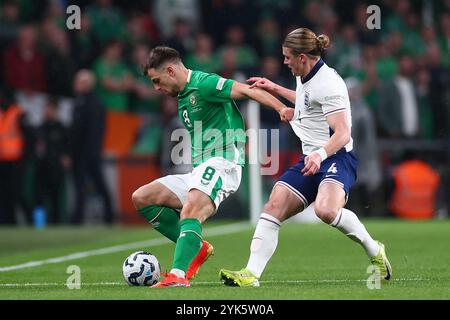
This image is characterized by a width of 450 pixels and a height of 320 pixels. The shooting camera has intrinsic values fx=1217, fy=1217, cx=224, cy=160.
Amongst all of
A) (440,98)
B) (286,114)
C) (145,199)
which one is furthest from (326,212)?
(440,98)

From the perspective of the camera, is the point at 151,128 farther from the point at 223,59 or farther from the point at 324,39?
the point at 324,39

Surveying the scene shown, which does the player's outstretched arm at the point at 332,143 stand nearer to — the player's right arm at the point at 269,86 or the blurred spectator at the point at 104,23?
the player's right arm at the point at 269,86

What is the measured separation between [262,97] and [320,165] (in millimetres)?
688

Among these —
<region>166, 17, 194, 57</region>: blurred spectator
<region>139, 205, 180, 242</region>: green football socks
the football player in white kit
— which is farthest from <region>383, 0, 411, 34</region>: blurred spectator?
the football player in white kit

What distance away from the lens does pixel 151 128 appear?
20.2 meters

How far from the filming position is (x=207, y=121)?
966cm

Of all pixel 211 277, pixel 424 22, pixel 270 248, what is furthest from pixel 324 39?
pixel 424 22

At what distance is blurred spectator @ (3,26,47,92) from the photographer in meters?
19.5

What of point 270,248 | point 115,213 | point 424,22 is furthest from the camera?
point 424,22

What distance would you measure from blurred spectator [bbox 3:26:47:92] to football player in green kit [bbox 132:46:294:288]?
1006cm

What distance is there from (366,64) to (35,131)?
18.5ft

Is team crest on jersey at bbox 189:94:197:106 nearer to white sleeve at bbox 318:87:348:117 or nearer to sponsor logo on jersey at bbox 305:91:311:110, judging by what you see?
sponsor logo on jersey at bbox 305:91:311:110

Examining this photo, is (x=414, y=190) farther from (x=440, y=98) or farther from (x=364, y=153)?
(x=440, y=98)

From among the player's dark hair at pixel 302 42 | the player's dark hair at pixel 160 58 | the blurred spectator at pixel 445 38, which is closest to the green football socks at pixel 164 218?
the player's dark hair at pixel 160 58
